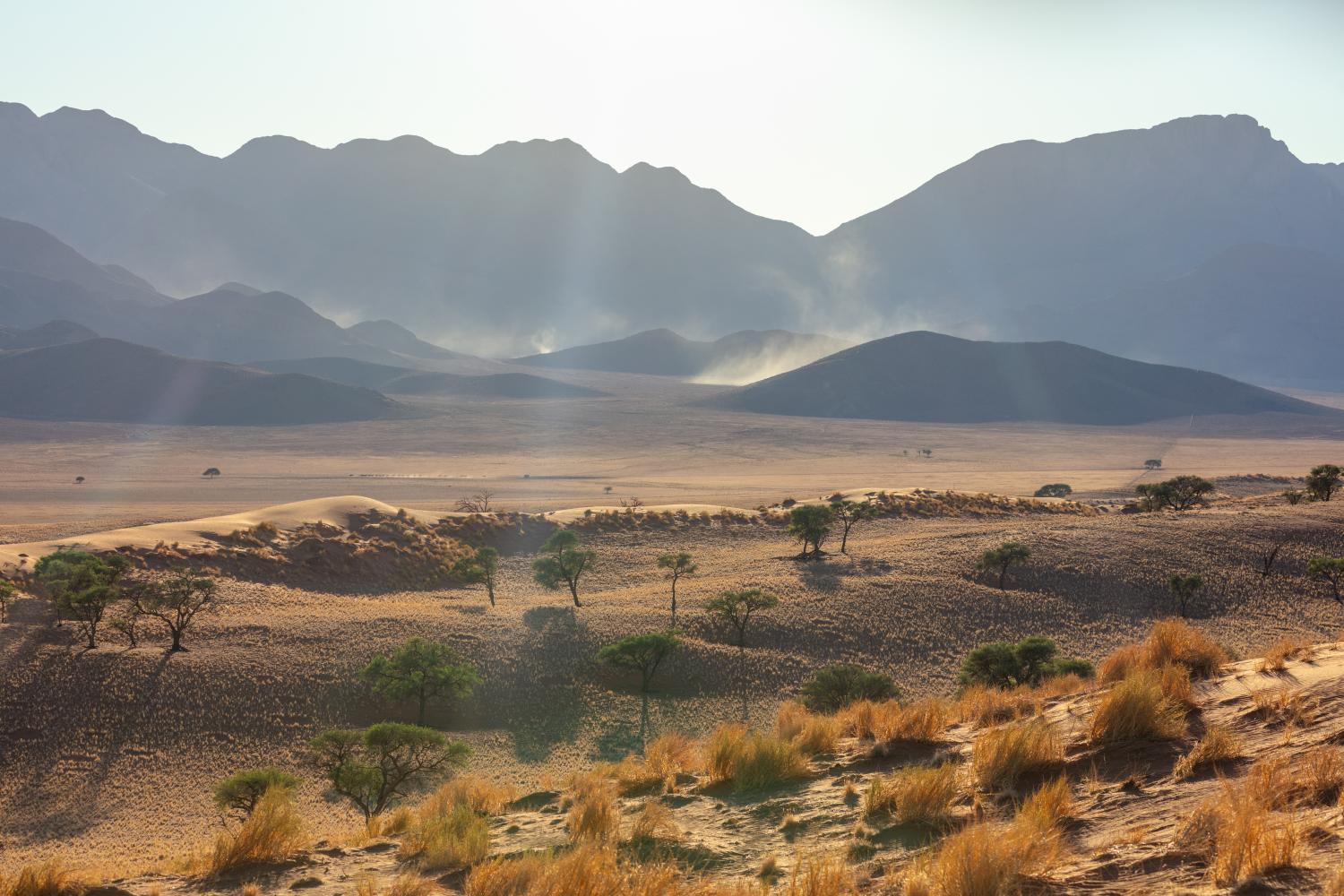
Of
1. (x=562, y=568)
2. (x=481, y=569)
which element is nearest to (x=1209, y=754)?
(x=562, y=568)

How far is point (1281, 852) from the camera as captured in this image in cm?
507

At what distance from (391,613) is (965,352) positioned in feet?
572

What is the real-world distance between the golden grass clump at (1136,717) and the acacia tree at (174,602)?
2464cm

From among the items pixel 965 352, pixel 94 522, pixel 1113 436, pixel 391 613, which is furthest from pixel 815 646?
pixel 965 352

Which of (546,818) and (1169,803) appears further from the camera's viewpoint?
(546,818)

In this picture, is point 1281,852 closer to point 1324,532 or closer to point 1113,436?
point 1324,532

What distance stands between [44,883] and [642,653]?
18.8 metres

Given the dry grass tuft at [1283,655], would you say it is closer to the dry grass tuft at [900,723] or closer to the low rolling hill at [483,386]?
the dry grass tuft at [900,723]

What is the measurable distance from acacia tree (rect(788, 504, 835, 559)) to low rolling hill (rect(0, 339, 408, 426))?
12014 cm

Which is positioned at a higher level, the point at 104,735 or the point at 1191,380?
the point at 1191,380

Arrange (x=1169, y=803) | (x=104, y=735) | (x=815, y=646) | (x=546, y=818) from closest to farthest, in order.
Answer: (x=1169, y=803), (x=546, y=818), (x=104, y=735), (x=815, y=646)

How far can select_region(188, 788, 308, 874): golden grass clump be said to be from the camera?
886cm

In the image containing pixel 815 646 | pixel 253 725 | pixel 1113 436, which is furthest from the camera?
pixel 1113 436

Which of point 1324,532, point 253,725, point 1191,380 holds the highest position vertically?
point 1191,380
